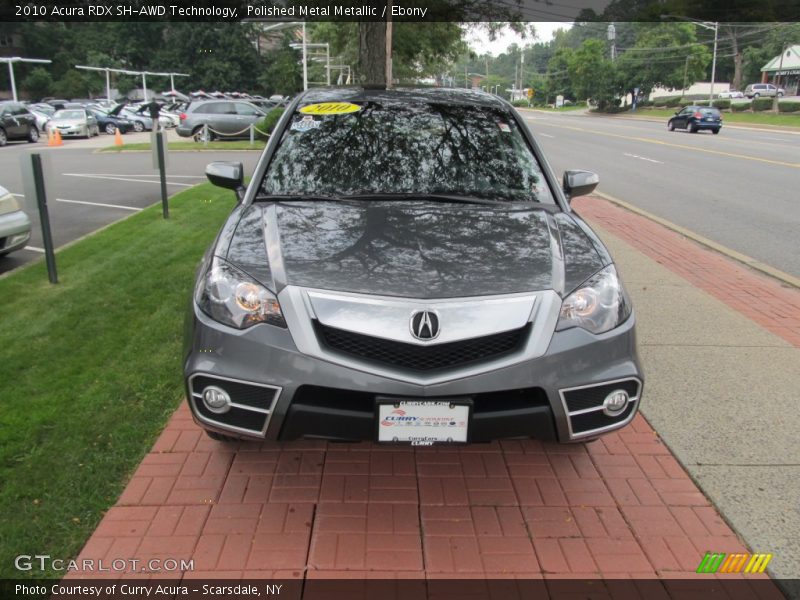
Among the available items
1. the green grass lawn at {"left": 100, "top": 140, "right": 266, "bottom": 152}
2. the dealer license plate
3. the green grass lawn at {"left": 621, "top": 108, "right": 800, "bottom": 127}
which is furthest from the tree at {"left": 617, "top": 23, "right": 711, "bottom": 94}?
the dealer license plate

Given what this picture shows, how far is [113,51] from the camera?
76.2 m

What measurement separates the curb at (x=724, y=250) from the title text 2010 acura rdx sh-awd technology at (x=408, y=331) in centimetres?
451

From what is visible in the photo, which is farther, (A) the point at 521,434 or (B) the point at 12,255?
(B) the point at 12,255

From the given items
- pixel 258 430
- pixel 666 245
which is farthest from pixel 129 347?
pixel 666 245

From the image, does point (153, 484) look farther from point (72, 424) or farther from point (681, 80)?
point (681, 80)

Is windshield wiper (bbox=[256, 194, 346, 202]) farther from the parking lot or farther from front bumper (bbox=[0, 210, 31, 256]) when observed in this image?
front bumper (bbox=[0, 210, 31, 256])

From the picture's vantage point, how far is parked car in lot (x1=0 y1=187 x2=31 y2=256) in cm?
632

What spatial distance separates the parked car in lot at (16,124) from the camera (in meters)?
25.3

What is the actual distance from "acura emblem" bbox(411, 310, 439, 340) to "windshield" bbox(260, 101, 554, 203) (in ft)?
3.99

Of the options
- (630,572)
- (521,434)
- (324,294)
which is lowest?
(630,572)

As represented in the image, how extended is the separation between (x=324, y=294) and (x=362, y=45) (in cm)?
1055

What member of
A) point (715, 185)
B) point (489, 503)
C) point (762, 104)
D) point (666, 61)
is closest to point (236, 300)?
point (489, 503)

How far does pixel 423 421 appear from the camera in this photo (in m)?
2.52

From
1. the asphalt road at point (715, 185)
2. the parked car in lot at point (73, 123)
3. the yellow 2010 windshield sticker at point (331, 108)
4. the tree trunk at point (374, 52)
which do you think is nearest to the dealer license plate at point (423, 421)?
the yellow 2010 windshield sticker at point (331, 108)
